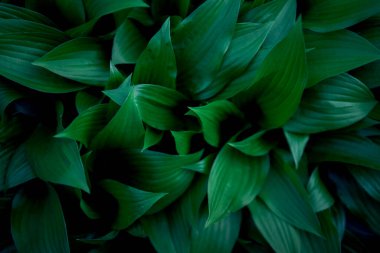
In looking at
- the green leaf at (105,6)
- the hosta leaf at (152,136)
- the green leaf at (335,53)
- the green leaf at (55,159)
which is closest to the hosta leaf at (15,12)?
the green leaf at (105,6)

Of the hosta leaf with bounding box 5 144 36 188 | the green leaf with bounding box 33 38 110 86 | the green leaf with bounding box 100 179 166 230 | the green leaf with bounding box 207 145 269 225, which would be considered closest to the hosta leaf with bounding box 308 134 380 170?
the green leaf with bounding box 207 145 269 225

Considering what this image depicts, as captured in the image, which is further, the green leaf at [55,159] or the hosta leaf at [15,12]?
the hosta leaf at [15,12]

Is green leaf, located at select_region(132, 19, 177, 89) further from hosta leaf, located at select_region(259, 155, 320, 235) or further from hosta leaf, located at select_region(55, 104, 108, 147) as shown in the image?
hosta leaf, located at select_region(259, 155, 320, 235)

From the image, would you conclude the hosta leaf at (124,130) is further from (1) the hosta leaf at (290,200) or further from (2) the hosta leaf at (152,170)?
(1) the hosta leaf at (290,200)

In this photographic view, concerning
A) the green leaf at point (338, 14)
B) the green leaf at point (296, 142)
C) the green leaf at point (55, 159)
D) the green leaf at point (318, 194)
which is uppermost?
the green leaf at point (338, 14)

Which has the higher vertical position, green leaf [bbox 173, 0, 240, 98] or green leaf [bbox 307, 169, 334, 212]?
green leaf [bbox 173, 0, 240, 98]

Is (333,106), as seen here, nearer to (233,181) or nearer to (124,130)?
(233,181)

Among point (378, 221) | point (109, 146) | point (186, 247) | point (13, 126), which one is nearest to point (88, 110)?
point (109, 146)

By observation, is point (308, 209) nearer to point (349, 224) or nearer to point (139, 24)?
point (349, 224)
